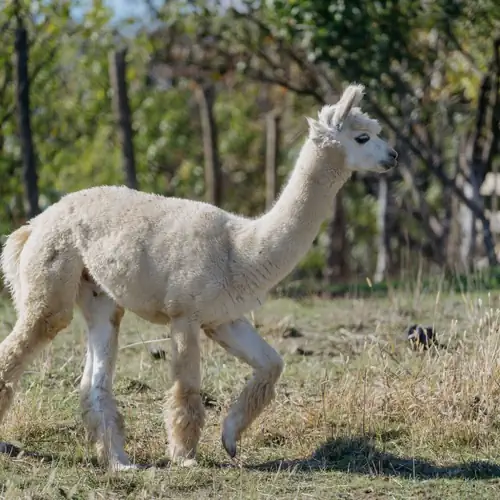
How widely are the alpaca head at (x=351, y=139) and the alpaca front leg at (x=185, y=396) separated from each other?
121 cm

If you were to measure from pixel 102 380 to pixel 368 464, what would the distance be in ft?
5.09

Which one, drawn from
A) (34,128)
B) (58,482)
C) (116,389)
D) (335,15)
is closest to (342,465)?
(58,482)

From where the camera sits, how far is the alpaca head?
6.36m

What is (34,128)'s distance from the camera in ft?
58.7

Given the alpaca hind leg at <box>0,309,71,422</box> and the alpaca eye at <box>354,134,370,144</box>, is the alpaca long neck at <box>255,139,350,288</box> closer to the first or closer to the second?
the alpaca eye at <box>354,134,370,144</box>

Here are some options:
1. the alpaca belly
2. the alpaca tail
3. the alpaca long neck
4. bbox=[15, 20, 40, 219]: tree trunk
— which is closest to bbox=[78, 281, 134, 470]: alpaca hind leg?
the alpaca tail

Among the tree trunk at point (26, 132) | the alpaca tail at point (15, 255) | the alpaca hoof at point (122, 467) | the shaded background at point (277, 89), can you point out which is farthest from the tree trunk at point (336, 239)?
the alpaca hoof at point (122, 467)

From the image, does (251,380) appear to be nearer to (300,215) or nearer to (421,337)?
(300,215)

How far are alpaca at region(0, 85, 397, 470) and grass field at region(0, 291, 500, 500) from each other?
33cm

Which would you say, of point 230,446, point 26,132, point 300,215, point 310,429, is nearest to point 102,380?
point 230,446

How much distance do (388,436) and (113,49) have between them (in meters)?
7.77

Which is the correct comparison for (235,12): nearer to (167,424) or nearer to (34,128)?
(34,128)

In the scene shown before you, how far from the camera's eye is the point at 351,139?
6.38m

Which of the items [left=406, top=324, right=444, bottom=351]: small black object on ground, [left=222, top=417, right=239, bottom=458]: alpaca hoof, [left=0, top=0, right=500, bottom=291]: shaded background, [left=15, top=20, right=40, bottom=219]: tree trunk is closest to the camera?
[left=222, top=417, right=239, bottom=458]: alpaca hoof
